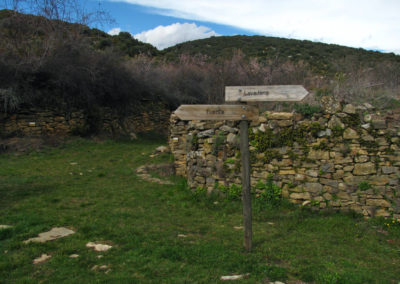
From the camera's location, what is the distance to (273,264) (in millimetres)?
3395

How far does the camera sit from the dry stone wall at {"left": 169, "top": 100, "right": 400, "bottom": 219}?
16.5 feet

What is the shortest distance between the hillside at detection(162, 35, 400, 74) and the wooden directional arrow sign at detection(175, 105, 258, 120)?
23.1 m

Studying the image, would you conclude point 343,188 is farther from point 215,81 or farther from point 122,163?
point 215,81

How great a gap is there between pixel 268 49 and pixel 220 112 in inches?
1192

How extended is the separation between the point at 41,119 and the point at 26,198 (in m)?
7.36

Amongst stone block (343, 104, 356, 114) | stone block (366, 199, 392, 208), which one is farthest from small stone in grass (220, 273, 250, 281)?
stone block (343, 104, 356, 114)

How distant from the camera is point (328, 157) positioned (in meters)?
5.32

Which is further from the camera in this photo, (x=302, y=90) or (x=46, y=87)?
(x=46, y=87)

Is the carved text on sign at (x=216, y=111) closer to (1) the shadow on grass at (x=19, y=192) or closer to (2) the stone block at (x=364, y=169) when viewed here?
(2) the stone block at (x=364, y=169)

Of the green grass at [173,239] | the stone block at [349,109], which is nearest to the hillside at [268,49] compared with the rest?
the stone block at [349,109]

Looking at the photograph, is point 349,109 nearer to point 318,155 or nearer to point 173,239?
point 318,155

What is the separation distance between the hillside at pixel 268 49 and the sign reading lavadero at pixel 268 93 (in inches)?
905

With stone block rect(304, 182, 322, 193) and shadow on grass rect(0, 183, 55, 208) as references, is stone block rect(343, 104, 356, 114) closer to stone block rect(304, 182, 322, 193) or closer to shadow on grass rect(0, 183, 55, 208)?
stone block rect(304, 182, 322, 193)

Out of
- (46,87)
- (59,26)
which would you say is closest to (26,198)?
(46,87)
